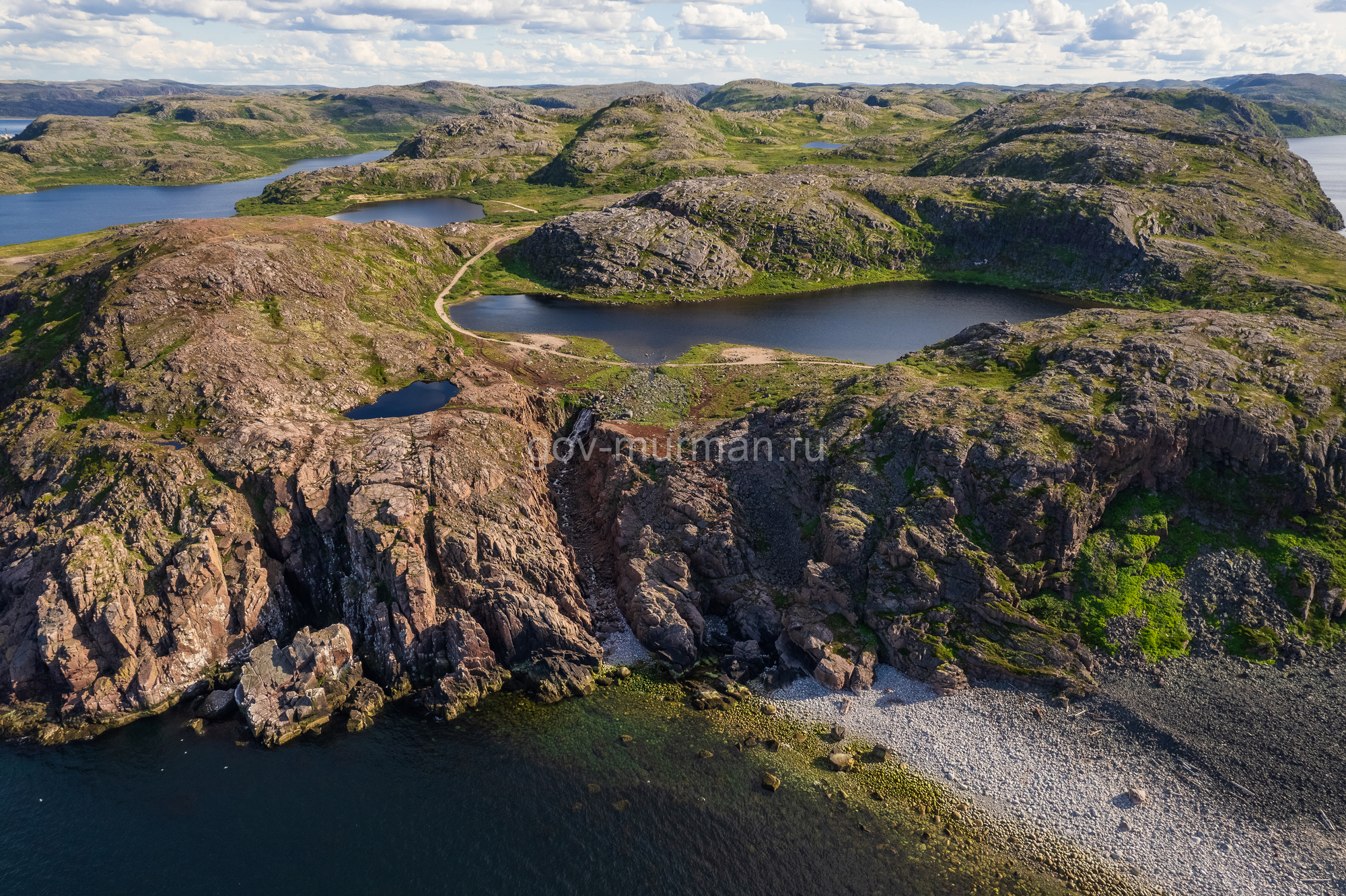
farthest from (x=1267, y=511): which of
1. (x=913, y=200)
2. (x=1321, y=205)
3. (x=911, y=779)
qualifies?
(x=1321, y=205)


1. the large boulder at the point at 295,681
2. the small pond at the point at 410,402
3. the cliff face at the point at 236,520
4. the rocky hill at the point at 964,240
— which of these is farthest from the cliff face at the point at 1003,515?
the rocky hill at the point at 964,240

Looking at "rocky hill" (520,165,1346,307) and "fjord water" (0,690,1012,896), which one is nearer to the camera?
"fjord water" (0,690,1012,896)

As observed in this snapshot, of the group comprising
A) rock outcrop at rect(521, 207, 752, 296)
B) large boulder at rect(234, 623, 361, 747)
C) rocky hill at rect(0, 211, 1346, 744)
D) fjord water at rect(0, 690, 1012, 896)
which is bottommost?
fjord water at rect(0, 690, 1012, 896)

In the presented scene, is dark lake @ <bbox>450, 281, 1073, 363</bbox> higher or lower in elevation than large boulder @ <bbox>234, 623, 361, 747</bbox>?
higher

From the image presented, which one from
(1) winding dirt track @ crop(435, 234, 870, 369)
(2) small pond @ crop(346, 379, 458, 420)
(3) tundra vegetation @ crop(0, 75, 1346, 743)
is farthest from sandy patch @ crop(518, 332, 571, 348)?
(2) small pond @ crop(346, 379, 458, 420)

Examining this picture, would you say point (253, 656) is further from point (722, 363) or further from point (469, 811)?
point (722, 363)

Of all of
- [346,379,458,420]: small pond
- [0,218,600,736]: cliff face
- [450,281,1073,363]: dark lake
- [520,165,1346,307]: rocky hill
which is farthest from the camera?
[520,165,1346,307]: rocky hill

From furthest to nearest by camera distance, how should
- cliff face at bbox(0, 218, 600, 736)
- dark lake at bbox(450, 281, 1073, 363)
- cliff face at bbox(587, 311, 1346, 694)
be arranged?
dark lake at bbox(450, 281, 1073, 363) < cliff face at bbox(587, 311, 1346, 694) < cliff face at bbox(0, 218, 600, 736)

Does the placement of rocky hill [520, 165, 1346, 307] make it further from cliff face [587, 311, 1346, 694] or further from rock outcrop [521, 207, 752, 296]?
cliff face [587, 311, 1346, 694]
